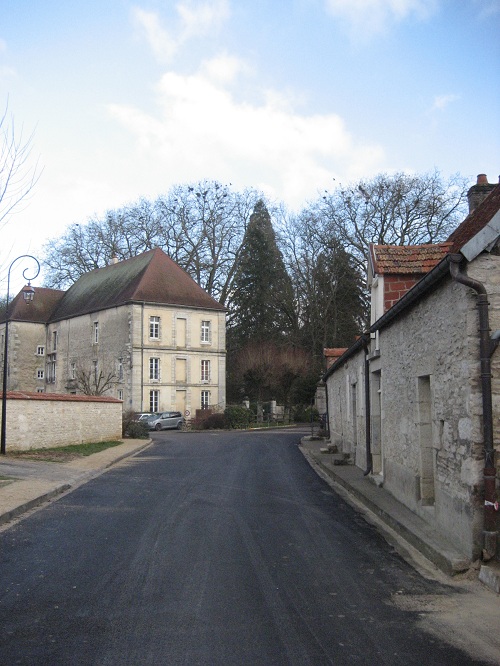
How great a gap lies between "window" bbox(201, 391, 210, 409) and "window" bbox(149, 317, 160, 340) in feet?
18.2

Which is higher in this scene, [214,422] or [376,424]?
[376,424]

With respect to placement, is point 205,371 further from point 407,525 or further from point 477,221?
point 407,525

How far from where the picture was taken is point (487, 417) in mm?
6621

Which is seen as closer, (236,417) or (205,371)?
(236,417)

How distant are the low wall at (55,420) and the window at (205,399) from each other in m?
21.2

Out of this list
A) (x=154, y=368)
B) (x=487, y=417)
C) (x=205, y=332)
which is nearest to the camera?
(x=487, y=417)

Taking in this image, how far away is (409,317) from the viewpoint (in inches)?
386

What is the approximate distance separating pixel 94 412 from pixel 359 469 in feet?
41.2

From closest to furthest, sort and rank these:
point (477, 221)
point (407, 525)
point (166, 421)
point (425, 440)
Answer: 1. point (407, 525)
2. point (425, 440)
3. point (477, 221)
4. point (166, 421)

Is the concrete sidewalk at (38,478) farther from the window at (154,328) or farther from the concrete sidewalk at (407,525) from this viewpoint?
the window at (154,328)

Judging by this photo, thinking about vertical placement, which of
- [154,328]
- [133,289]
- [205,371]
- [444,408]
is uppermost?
[133,289]

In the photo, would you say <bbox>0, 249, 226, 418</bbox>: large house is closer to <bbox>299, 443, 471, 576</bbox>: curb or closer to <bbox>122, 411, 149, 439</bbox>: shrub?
<bbox>122, 411, 149, 439</bbox>: shrub

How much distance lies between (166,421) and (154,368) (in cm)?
483

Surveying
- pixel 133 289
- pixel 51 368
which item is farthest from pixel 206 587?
pixel 51 368
